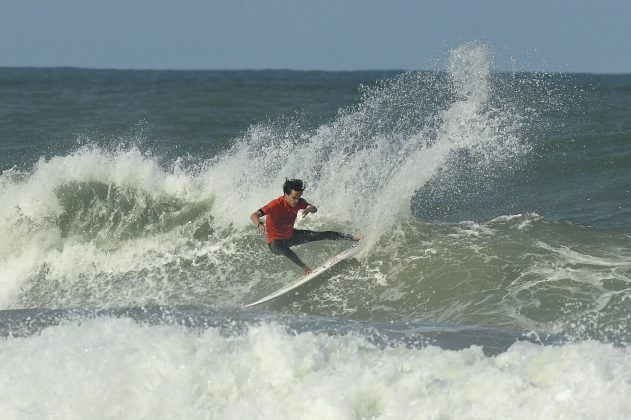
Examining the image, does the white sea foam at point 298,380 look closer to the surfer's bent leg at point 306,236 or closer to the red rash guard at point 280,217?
the red rash guard at point 280,217

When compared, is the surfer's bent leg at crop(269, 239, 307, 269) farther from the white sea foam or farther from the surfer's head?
the white sea foam

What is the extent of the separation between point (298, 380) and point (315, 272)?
15.2 ft

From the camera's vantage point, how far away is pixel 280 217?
10.7 metres

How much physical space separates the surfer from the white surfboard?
0.13 meters

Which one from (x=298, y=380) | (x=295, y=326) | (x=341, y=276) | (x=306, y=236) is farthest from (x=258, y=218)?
(x=298, y=380)

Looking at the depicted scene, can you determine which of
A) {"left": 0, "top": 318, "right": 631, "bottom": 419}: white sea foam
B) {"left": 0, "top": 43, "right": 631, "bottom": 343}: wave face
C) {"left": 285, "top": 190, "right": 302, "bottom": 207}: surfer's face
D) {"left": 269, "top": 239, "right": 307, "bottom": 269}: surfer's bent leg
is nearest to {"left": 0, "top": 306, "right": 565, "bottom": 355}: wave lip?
{"left": 0, "top": 318, "right": 631, "bottom": 419}: white sea foam

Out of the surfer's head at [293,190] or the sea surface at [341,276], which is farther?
the surfer's head at [293,190]

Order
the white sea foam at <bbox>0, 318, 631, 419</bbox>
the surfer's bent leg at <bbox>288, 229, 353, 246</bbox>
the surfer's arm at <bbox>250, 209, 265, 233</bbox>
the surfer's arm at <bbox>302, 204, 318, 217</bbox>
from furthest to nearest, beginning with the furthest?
the surfer's bent leg at <bbox>288, 229, 353, 246</bbox> → the surfer's arm at <bbox>302, 204, 318, 217</bbox> → the surfer's arm at <bbox>250, 209, 265, 233</bbox> → the white sea foam at <bbox>0, 318, 631, 419</bbox>

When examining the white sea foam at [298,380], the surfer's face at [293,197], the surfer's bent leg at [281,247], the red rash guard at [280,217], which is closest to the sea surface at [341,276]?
the white sea foam at [298,380]

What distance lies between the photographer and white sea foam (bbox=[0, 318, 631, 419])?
595 cm

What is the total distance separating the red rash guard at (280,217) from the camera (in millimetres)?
10555

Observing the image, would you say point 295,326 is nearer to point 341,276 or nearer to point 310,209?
point 310,209

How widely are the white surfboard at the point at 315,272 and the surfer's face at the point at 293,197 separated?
90 centimetres

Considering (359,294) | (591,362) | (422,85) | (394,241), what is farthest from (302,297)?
(422,85)
